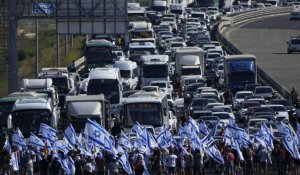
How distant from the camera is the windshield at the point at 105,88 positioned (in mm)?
66688

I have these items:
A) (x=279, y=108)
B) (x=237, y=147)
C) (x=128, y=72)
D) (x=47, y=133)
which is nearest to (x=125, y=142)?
(x=47, y=133)

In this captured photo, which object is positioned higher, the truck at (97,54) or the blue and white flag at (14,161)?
the blue and white flag at (14,161)

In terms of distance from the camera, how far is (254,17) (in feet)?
446

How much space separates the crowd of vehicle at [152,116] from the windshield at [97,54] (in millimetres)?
55

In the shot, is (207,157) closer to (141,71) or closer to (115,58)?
(141,71)

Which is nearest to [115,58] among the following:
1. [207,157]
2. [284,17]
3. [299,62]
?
[299,62]

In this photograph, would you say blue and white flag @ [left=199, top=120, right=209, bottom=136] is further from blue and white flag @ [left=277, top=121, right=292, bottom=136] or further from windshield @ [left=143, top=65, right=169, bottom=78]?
windshield @ [left=143, top=65, right=169, bottom=78]

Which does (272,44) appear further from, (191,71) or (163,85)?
(163,85)

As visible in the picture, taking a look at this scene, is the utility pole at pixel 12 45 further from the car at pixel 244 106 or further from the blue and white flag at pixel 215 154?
the blue and white flag at pixel 215 154

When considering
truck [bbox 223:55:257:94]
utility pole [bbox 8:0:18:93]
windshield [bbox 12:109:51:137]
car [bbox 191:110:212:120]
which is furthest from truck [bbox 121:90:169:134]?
truck [bbox 223:55:257:94]

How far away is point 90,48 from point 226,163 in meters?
37.2

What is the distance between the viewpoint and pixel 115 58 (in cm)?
8419

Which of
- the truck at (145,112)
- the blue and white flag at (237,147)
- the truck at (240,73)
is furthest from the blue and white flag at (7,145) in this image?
the truck at (240,73)

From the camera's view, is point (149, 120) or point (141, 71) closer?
point (149, 120)
